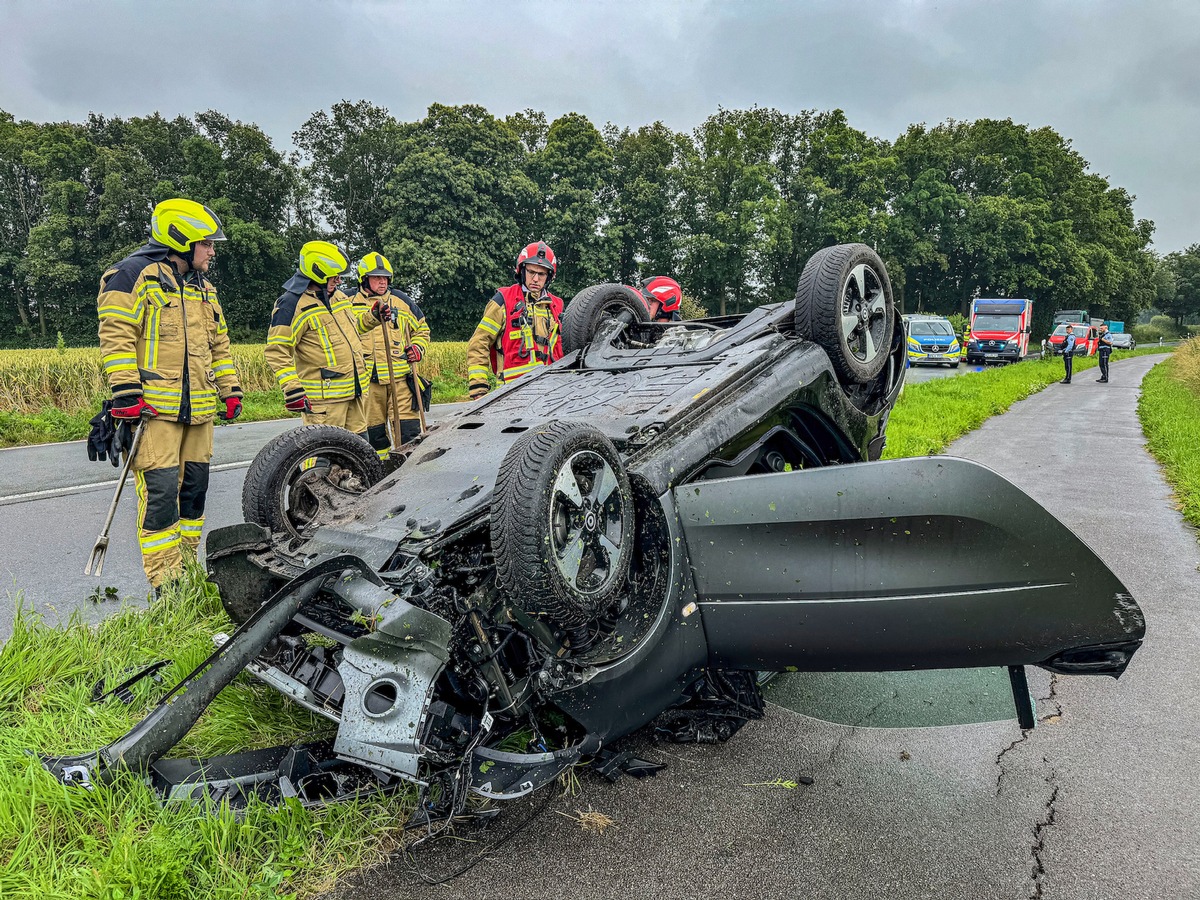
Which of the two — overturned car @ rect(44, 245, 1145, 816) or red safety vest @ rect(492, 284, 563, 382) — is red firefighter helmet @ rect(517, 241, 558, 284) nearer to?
red safety vest @ rect(492, 284, 563, 382)

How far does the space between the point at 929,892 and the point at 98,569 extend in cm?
389

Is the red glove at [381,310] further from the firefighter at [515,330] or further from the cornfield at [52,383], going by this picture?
the cornfield at [52,383]

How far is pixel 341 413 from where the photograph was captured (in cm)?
555

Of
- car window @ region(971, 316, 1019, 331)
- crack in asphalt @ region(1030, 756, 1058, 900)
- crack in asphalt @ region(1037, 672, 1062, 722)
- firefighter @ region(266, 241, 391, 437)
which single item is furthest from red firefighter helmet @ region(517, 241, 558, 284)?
car window @ region(971, 316, 1019, 331)

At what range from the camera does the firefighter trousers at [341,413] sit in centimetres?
545

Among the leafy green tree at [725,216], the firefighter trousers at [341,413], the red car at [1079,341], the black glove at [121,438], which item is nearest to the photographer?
the black glove at [121,438]

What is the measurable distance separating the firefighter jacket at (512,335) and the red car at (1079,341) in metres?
31.7

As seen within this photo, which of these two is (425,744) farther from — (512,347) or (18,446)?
(18,446)

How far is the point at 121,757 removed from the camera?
75.1 inches

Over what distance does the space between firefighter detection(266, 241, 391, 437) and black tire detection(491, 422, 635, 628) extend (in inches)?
149

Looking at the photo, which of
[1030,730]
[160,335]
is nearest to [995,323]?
[1030,730]

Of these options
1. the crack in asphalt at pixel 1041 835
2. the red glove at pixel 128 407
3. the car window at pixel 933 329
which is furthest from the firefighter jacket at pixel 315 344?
the car window at pixel 933 329

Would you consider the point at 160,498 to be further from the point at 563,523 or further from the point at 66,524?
the point at 563,523

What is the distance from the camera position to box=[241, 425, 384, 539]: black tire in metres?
2.68
